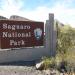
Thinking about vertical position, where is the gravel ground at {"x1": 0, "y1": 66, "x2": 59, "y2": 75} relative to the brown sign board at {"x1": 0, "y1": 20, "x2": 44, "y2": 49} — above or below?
below

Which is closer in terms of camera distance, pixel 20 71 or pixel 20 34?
pixel 20 71

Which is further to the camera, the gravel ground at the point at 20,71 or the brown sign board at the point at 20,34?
the brown sign board at the point at 20,34

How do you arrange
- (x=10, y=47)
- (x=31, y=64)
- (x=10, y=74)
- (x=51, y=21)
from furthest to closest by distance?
1. (x=51, y=21)
2. (x=10, y=47)
3. (x=31, y=64)
4. (x=10, y=74)

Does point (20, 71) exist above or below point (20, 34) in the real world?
below

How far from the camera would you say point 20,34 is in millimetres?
18375

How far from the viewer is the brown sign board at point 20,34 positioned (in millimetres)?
17688

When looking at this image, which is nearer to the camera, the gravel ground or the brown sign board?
the gravel ground

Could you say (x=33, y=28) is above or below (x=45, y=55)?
above

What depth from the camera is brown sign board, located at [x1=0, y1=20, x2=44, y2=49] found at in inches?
696

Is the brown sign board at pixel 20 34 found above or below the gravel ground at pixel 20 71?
above

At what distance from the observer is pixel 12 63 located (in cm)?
1705

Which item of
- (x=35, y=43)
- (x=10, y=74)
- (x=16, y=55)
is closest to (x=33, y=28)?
(x=35, y=43)

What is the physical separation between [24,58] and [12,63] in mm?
1243

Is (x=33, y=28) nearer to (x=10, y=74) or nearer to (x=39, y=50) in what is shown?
(x=39, y=50)
